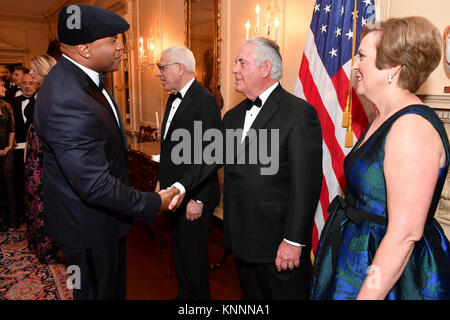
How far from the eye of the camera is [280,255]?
5.74 feet

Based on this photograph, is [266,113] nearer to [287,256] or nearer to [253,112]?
[253,112]

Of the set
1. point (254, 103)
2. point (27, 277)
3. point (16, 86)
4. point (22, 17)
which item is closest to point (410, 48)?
point (254, 103)

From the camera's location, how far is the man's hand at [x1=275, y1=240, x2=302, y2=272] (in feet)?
5.65

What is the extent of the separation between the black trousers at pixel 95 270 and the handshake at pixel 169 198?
32cm

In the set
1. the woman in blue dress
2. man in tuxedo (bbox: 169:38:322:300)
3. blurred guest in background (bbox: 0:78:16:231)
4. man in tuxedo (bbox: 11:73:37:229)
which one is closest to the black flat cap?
man in tuxedo (bbox: 169:38:322:300)

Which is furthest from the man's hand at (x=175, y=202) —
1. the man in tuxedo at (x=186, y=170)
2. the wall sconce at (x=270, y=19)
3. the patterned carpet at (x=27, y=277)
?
the wall sconce at (x=270, y=19)

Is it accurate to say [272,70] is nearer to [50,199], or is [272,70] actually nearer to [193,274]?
[50,199]

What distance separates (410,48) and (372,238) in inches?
25.7

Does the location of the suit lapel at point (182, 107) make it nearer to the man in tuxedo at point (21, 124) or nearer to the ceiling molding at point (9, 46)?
the man in tuxedo at point (21, 124)

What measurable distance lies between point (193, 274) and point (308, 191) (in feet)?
3.98

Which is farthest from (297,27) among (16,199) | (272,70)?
(16,199)

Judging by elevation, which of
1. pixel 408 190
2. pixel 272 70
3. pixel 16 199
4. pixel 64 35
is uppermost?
pixel 64 35

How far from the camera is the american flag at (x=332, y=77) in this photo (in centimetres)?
226
